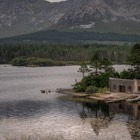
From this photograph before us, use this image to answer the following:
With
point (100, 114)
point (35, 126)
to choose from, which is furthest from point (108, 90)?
point (35, 126)

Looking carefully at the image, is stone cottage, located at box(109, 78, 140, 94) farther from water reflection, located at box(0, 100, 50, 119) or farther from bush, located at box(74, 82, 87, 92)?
water reflection, located at box(0, 100, 50, 119)

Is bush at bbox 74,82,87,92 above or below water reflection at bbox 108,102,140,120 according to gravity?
above

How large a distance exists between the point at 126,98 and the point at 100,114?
1550 centimetres

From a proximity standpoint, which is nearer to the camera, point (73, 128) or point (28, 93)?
point (73, 128)

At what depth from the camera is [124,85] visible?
108 m

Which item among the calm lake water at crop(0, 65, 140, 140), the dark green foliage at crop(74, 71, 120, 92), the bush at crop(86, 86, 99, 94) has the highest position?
the dark green foliage at crop(74, 71, 120, 92)

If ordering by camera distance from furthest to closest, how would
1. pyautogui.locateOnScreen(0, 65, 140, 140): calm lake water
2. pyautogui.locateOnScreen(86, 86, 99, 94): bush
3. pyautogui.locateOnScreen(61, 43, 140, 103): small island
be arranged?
pyautogui.locateOnScreen(86, 86, 99, 94): bush < pyautogui.locateOnScreen(61, 43, 140, 103): small island < pyautogui.locateOnScreen(0, 65, 140, 140): calm lake water

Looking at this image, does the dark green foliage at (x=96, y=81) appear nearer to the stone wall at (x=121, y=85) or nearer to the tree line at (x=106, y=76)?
the tree line at (x=106, y=76)

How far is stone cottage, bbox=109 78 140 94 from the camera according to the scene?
344 feet

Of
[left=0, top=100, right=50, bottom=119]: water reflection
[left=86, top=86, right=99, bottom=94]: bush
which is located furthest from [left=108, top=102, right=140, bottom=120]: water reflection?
[left=0, top=100, right=50, bottom=119]: water reflection

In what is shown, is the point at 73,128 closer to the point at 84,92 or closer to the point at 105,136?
the point at 105,136

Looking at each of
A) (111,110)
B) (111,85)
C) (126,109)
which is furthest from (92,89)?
(126,109)

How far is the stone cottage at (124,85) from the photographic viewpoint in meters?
105

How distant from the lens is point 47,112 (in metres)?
89.9
